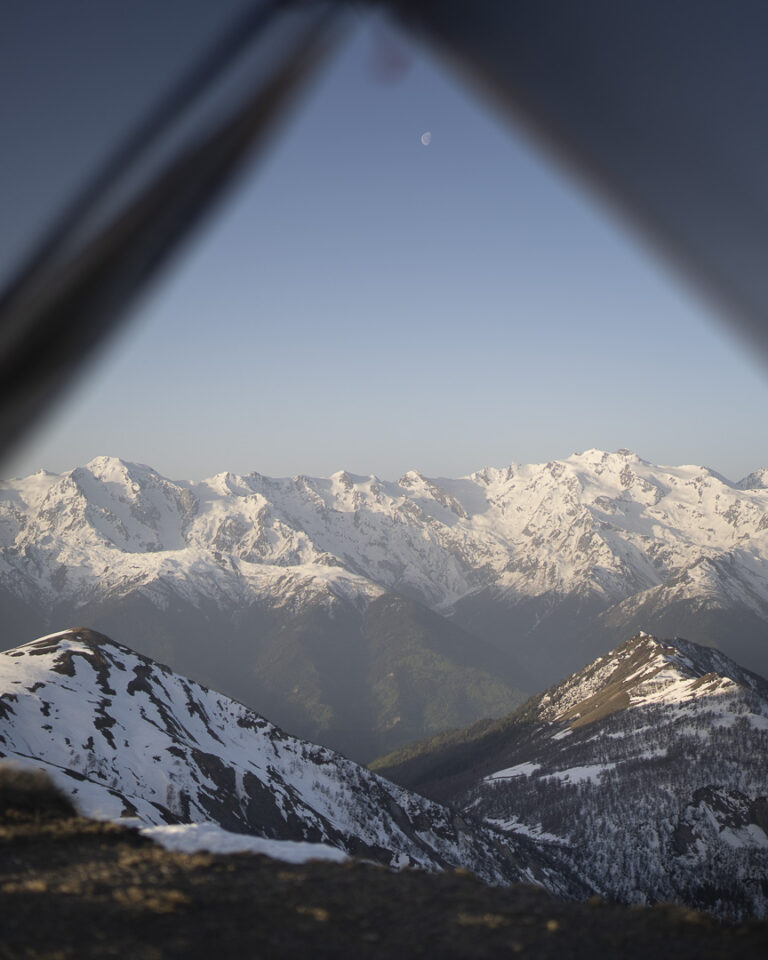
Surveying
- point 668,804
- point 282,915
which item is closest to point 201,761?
point 282,915

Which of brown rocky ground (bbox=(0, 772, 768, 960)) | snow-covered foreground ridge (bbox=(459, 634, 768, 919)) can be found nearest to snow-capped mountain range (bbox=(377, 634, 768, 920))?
snow-covered foreground ridge (bbox=(459, 634, 768, 919))

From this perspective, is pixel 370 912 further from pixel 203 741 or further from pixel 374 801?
pixel 374 801

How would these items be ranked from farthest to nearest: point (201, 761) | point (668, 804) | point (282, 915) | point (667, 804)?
point (667, 804)
point (668, 804)
point (201, 761)
point (282, 915)

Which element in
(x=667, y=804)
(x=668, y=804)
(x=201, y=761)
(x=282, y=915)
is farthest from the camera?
(x=667, y=804)

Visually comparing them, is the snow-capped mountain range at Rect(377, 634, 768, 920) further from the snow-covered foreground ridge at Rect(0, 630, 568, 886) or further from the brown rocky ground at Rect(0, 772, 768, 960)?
the brown rocky ground at Rect(0, 772, 768, 960)

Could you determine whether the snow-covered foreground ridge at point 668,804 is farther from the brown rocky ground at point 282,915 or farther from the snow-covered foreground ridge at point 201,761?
the brown rocky ground at point 282,915

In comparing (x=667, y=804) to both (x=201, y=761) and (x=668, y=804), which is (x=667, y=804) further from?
(x=201, y=761)

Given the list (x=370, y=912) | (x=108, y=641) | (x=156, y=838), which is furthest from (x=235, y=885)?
(x=108, y=641)
